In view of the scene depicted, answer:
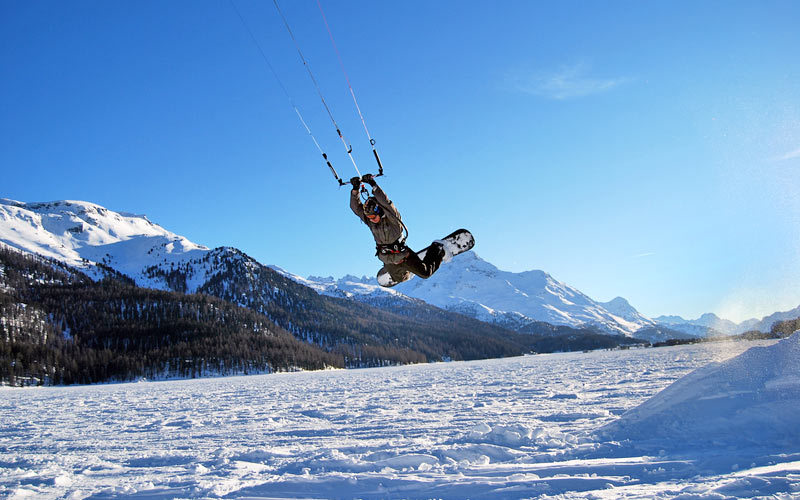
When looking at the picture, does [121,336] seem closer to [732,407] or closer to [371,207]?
[371,207]

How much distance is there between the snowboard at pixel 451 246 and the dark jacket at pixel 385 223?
68.6 inches

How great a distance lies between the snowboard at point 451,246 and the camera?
14.0 meters

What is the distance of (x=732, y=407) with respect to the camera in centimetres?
1298

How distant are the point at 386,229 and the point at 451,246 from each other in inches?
148

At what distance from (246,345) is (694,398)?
150641 millimetres

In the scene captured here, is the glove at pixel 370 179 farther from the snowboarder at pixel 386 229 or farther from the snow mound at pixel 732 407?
the snow mound at pixel 732 407

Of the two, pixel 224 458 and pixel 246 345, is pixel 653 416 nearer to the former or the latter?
Result: pixel 224 458

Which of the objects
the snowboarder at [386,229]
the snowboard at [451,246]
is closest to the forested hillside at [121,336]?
the snowboard at [451,246]

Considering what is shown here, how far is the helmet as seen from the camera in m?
11.1

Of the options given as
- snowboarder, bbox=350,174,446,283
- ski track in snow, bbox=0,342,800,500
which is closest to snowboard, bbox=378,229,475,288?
snowboarder, bbox=350,174,446,283

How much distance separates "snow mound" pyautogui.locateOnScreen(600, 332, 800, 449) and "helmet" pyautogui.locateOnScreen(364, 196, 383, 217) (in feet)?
32.2

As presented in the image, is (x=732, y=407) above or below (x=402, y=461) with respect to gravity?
above

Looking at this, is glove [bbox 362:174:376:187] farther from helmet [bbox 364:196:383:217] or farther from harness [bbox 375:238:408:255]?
harness [bbox 375:238:408:255]

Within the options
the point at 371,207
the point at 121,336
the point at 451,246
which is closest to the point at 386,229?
the point at 371,207
